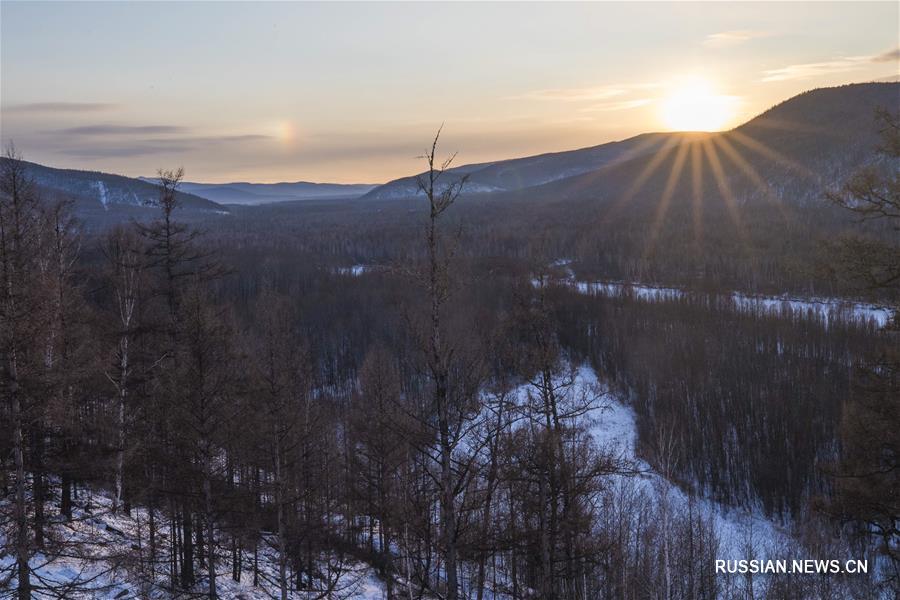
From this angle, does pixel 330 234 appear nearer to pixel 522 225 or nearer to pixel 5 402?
pixel 522 225

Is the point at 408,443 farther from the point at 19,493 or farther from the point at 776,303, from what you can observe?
the point at 776,303

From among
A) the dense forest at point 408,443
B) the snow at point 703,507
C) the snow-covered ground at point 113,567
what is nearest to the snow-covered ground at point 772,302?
the dense forest at point 408,443

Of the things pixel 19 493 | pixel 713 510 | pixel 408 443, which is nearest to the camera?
pixel 19 493

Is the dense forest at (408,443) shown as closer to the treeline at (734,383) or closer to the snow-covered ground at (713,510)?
the treeline at (734,383)

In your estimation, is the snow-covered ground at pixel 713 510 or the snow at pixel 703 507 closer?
the snow at pixel 703 507

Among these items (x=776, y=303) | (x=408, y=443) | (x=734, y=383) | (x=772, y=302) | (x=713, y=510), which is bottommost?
(x=713, y=510)

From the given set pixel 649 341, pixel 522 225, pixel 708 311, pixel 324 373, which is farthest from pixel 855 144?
pixel 324 373

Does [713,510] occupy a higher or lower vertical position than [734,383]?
lower

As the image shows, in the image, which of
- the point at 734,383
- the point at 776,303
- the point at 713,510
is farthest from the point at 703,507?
the point at 776,303

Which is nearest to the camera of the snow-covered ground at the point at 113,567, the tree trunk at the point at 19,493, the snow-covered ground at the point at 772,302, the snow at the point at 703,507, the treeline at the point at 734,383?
the tree trunk at the point at 19,493
